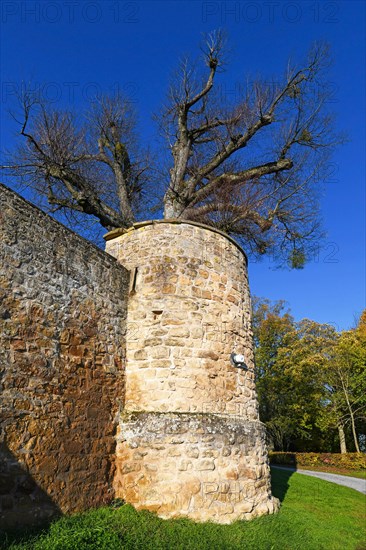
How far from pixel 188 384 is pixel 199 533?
204 cm

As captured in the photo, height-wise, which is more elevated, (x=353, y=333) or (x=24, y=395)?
(x=353, y=333)

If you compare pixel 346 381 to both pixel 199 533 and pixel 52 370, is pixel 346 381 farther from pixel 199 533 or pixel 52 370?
pixel 52 370

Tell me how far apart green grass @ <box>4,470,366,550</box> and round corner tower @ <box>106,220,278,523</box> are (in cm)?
33

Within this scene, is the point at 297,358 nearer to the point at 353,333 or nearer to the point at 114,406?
the point at 353,333

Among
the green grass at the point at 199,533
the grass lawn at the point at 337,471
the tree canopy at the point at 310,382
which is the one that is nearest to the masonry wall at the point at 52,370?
the green grass at the point at 199,533

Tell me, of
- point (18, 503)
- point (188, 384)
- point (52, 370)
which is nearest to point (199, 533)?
point (188, 384)

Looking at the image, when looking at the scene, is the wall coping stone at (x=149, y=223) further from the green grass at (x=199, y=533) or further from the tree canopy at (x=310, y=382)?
the tree canopy at (x=310, y=382)

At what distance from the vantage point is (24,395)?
4.93 metres

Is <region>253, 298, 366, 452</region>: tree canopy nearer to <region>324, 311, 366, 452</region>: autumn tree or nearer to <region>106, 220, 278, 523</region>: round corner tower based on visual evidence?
<region>324, 311, 366, 452</region>: autumn tree

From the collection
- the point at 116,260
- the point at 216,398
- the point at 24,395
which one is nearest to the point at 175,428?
→ the point at 216,398

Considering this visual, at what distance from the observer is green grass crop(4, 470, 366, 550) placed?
451cm

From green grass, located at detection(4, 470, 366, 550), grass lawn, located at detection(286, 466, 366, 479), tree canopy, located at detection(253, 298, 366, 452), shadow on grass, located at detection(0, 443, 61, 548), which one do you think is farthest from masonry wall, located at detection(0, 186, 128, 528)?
tree canopy, located at detection(253, 298, 366, 452)

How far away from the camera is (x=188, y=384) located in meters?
6.70

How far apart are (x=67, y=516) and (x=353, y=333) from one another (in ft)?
78.0
